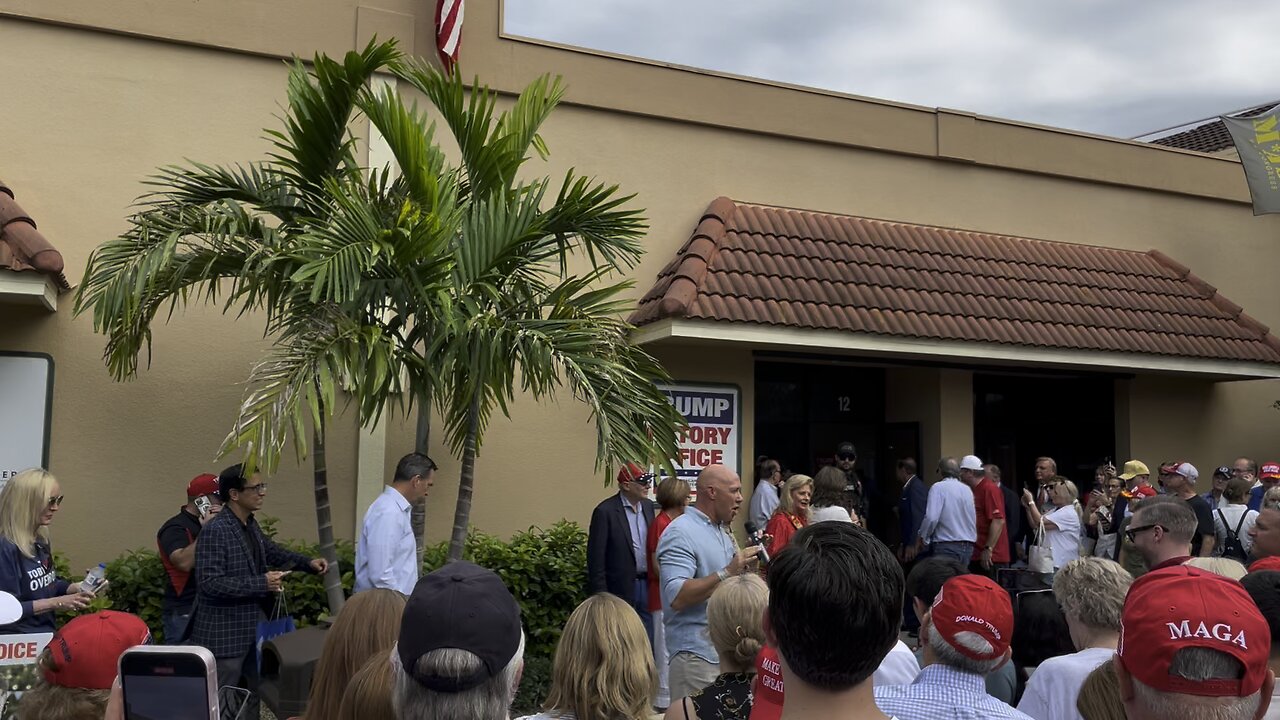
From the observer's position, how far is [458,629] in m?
2.37

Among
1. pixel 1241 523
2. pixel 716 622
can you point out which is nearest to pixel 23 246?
pixel 716 622

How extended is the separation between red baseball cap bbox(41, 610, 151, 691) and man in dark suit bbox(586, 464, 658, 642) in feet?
16.1

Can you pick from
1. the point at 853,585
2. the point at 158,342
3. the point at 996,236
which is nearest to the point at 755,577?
the point at 853,585

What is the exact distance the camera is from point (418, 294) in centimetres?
721

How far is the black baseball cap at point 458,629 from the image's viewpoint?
2359mm

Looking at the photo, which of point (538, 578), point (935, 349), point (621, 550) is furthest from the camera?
point (935, 349)

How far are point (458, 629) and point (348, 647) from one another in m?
1.01

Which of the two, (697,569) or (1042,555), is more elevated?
(697,569)

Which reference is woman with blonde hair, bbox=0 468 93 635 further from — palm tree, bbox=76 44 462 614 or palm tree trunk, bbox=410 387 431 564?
palm tree trunk, bbox=410 387 431 564

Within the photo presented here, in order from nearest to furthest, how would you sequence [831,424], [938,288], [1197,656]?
[1197,656]
[938,288]
[831,424]

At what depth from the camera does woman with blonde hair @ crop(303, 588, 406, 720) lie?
10.4 ft

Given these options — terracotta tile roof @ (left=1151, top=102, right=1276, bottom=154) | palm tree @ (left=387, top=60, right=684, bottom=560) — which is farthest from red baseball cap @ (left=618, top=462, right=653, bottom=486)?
terracotta tile roof @ (left=1151, top=102, right=1276, bottom=154)

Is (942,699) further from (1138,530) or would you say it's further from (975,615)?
(1138,530)

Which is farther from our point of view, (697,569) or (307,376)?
(307,376)
